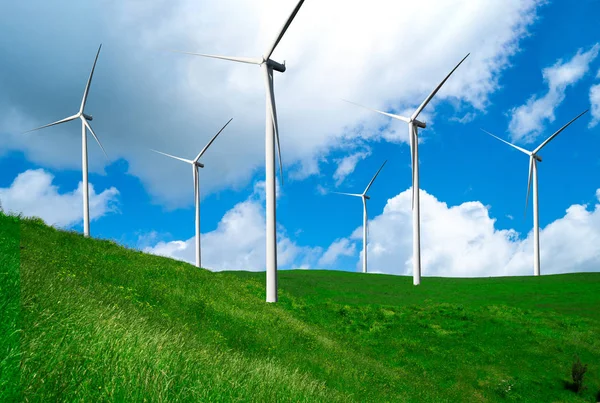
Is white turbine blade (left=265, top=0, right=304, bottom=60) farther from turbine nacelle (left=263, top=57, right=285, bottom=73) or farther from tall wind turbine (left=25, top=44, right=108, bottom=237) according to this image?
tall wind turbine (left=25, top=44, right=108, bottom=237)

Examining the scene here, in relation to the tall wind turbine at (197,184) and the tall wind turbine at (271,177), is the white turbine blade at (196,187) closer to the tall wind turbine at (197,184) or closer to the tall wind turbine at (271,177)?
the tall wind turbine at (197,184)

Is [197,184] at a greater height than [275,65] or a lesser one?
lesser

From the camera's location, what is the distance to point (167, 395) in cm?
638

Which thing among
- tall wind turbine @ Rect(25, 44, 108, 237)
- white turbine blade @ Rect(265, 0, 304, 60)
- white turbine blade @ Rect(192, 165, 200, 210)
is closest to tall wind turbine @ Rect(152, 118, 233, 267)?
white turbine blade @ Rect(192, 165, 200, 210)

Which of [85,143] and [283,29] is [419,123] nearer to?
[283,29]

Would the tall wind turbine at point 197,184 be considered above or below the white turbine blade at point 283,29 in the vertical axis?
below

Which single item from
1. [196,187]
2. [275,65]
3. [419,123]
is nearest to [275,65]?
[275,65]

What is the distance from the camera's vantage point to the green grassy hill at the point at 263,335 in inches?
267

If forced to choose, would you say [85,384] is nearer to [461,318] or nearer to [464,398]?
[464,398]

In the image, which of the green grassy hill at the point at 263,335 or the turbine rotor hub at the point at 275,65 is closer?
the green grassy hill at the point at 263,335

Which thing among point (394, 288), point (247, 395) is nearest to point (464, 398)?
point (247, 395)

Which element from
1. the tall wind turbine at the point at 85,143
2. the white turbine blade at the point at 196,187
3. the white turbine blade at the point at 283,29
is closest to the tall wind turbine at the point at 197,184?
the white turbine blade at the point at 196,187

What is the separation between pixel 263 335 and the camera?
21391mm

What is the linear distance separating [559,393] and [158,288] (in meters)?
20.5
